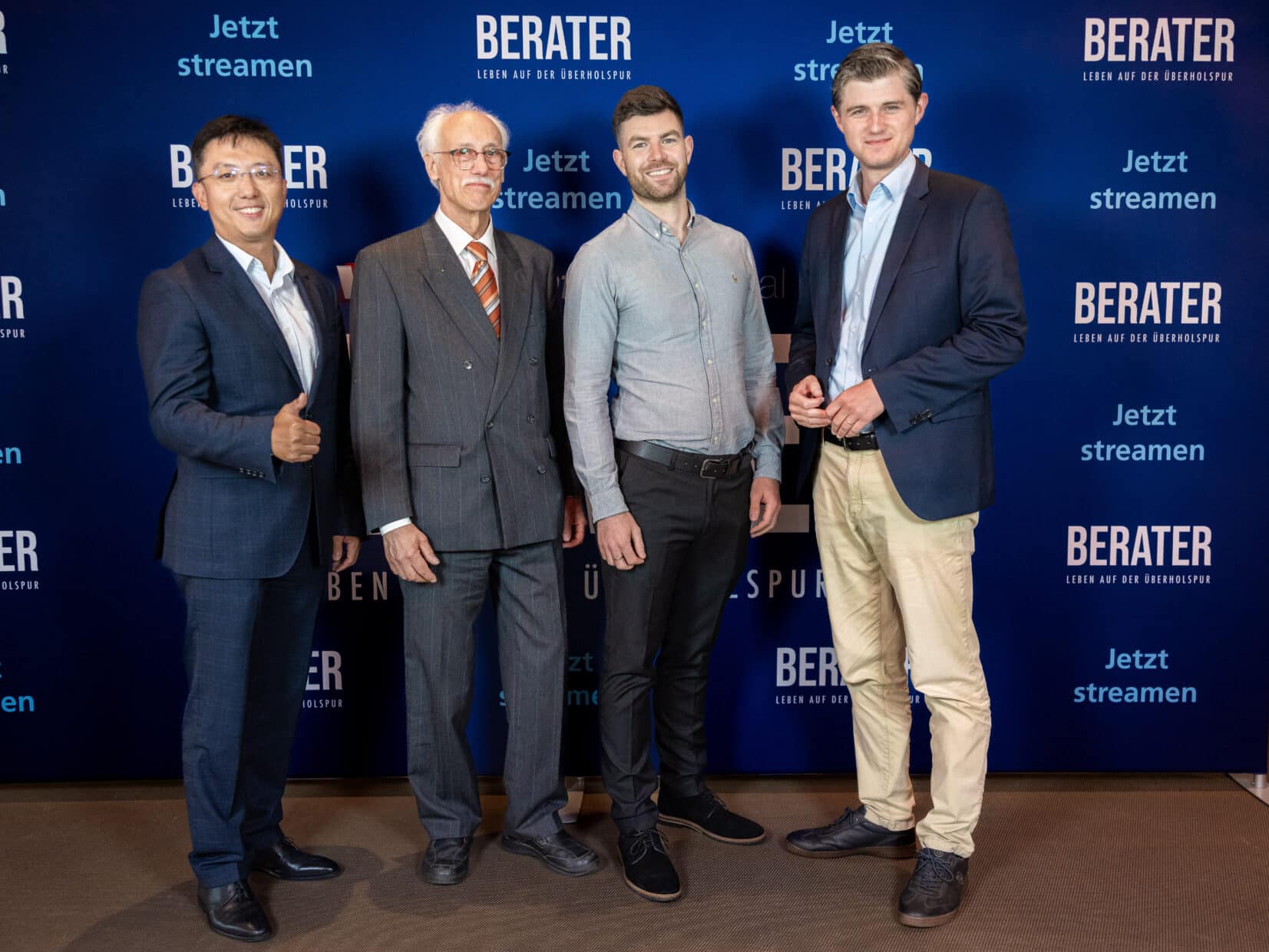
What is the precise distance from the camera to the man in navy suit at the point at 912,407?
7.55 ft

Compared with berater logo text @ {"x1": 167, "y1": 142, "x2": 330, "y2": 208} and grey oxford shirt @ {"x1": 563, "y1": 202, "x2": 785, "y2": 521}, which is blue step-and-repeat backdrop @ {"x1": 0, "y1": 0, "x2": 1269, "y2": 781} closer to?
berater logo text @ {"x1": 167, "y1": 142, "x2": 330, "y2": 208}

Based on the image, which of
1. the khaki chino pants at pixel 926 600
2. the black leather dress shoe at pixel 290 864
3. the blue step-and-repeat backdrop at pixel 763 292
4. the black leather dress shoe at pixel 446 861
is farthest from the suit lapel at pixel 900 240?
the black leather dress shoe at pixel 290 864

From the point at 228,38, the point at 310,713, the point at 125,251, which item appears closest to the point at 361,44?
the point at 228,38

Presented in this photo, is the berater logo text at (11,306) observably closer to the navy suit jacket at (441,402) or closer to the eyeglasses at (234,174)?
the eyeglasses at (234,174)

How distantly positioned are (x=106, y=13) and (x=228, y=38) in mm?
353

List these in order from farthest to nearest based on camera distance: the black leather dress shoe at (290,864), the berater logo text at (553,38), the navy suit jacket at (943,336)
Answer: the berater logo text at (553,38), the black leather dress shoe at (290,864), the navy suit jacket at (943,336)

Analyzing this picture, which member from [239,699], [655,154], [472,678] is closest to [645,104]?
[655,154]

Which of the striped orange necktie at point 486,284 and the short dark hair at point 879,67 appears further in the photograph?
the striped orange necktie at point 486,284

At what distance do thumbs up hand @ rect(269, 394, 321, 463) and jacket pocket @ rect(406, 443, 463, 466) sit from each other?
0.31 m

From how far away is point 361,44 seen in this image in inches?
118

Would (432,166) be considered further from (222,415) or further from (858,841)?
(858,841)

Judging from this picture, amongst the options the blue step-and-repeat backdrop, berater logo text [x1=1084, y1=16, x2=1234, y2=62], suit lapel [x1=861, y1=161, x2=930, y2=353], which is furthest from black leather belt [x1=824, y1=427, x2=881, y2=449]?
berater logo text [x1=1084, y1=16, x2=1234, y2=62]

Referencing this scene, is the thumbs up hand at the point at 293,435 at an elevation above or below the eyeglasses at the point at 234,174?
below

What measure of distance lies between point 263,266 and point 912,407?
1.53 m
